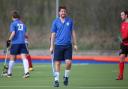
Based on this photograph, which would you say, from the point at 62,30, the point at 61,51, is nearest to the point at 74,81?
the point at 61,51

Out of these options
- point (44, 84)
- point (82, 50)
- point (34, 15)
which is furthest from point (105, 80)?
point (34, 15)

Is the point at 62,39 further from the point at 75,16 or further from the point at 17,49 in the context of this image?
the point at 75,16

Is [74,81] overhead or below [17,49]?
below

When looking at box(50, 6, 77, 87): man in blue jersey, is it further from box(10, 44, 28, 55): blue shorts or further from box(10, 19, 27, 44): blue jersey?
box(10, 44, 28, 55): blue shorts

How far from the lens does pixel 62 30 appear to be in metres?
18.6

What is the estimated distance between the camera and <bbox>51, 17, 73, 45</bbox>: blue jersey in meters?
18.6

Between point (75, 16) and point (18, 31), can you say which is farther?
point (75, 16)

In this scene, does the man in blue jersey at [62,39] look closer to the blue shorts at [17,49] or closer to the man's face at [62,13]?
the man's face at [62,13]

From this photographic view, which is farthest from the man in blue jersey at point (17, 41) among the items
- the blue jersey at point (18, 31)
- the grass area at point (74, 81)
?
the grass area at point (74, 81)

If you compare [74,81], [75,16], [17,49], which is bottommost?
[74,81]

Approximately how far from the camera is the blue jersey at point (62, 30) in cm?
1858

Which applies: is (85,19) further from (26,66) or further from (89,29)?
(26,66)

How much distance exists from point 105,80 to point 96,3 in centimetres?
2347

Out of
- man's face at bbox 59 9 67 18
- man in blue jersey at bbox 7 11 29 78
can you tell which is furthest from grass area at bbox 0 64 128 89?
man's face at bbox 59 9 67 18
